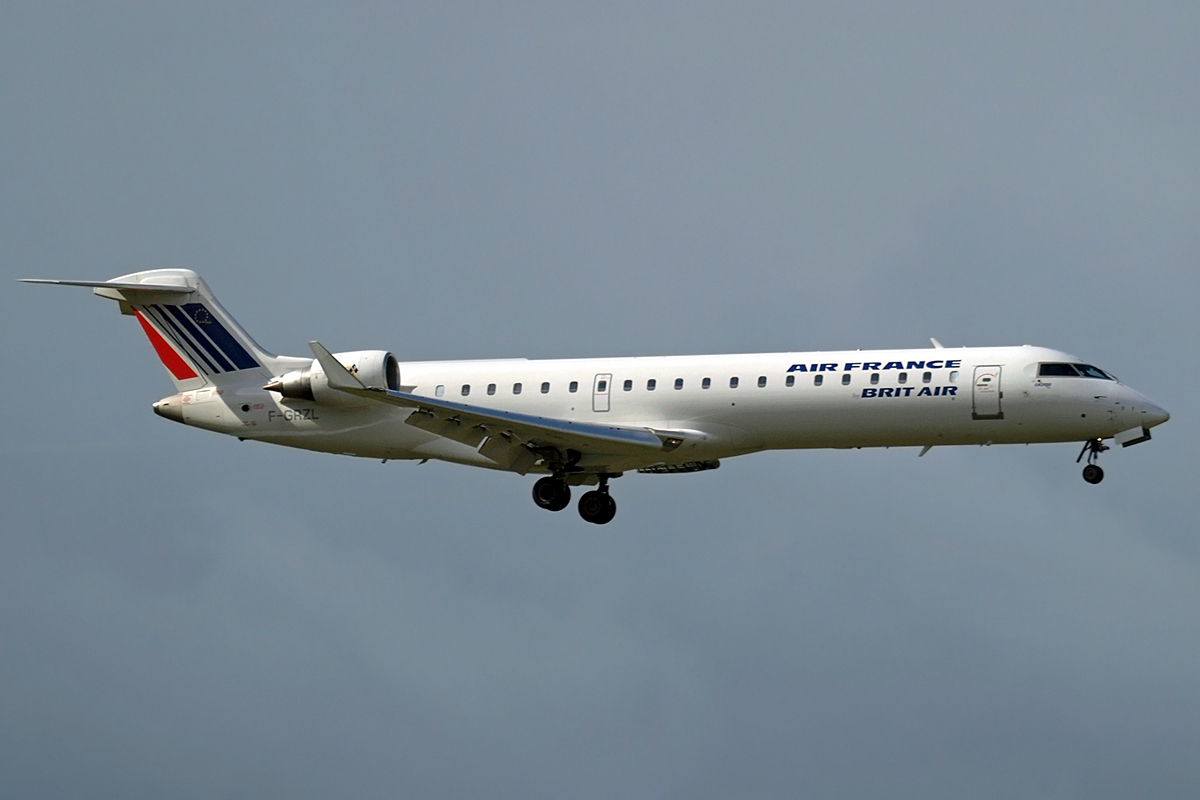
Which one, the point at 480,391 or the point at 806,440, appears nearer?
the point at 806,440

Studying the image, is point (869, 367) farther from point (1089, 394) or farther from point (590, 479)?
point (590, 479)

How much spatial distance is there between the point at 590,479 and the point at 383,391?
7.39 meters

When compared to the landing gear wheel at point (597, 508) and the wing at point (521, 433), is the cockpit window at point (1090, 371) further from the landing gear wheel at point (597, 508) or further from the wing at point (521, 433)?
the landing gear wheel at point (597, 508)

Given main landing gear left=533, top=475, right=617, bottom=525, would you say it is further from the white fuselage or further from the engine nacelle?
the engine nacelle

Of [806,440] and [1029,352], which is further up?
[1029,352]

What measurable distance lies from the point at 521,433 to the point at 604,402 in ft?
7.43

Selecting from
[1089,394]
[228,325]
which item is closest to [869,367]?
[1089,394]

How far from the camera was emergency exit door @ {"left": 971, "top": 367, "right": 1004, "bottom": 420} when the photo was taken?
115 ft

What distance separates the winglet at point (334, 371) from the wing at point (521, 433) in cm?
6

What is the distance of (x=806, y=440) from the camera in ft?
117

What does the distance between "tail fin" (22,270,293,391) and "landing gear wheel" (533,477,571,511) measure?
669cm

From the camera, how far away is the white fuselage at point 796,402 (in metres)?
35.0

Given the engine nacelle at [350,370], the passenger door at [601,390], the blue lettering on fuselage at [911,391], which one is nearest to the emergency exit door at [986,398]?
the blue lettering on fuselage at [911,391]

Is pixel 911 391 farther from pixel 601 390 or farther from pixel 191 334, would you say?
pixel 191 334
